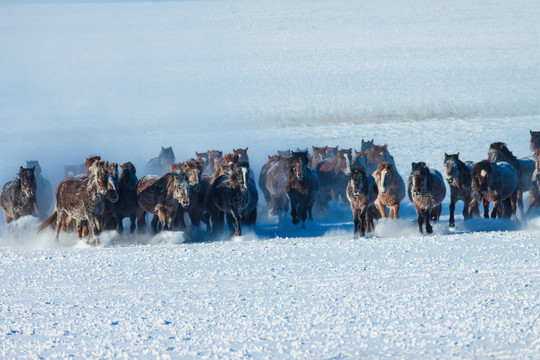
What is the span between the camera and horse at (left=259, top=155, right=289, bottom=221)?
50.3 feet

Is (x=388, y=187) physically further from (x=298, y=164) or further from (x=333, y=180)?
(x=333, y=180)

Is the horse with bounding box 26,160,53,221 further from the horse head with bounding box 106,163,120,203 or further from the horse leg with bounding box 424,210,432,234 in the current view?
the horse leg with bounding box 424,210,432,234

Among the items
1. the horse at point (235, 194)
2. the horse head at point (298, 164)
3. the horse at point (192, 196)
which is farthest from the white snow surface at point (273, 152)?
the horse head at point (298, 164)

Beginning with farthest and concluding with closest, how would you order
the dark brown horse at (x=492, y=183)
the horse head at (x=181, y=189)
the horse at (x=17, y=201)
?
the horse at (x=17, y=201) → the dark brown horse at (x=492, y=183) → the horse head at (x=181, y=189)

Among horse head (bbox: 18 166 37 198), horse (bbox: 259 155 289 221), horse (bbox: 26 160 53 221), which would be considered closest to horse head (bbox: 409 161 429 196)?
horse (bbox: 259 155 289 221)

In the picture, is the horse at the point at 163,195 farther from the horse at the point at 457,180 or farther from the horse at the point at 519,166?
the horse at the point at 519,166

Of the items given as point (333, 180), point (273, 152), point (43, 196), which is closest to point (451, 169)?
point (333, 180)

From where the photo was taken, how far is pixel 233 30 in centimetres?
8112

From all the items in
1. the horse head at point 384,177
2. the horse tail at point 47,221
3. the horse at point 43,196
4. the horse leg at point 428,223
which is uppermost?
the horse head at point 384,177

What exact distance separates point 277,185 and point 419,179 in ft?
12.9

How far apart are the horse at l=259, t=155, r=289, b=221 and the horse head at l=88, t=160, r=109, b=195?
420cm

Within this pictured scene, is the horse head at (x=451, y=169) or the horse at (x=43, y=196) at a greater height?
the horse head at (x=451, y=169)

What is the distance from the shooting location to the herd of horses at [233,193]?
11.9 metres

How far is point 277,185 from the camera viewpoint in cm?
1538
